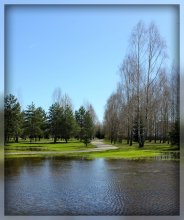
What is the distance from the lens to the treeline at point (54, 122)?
8117 mm

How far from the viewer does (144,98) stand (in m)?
8.58

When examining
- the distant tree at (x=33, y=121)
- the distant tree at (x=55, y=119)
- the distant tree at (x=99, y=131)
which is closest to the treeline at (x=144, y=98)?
the distant tree at (x=99, y=131)

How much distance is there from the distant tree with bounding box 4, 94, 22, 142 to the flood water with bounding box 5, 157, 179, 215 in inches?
18.4

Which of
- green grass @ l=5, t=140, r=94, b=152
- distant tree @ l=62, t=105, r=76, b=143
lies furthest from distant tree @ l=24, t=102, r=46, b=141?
distant tree @ l=62, t=105, r=76, b=143

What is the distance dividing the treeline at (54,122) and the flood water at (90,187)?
45cm

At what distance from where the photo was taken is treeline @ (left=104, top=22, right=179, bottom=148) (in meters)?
8.30

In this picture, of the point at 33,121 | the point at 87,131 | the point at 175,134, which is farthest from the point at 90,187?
the point at 175,134

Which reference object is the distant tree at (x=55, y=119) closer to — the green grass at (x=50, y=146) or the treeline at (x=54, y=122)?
the treeline at (x=54, y=122)

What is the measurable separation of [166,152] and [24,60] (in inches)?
118

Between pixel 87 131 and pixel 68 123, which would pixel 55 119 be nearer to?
pixel 68 123

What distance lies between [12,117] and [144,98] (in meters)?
2.45

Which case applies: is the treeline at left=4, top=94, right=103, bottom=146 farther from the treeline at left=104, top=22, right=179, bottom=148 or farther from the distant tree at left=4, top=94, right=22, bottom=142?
the treeline at left=104, top=22, right=179, bottom=148

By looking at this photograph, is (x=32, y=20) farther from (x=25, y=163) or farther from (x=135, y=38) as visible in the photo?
(x=25, y=163)

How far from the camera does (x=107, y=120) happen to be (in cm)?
851
